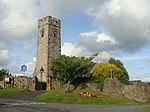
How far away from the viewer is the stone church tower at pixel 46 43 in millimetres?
61406

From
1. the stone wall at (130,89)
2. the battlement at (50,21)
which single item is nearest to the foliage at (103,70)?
the stone wall at (130,89)

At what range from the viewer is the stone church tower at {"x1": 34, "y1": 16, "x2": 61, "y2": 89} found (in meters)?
61.4

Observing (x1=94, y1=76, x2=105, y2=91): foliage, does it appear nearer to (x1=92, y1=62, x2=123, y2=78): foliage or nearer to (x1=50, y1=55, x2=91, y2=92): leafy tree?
(x1=50, y1=55, x2=91, y2=92): leafy tree

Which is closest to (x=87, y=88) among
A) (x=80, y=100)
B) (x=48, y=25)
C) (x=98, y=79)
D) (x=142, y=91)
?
(x=98, y=79)

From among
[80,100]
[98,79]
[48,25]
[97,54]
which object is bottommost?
[80,100]

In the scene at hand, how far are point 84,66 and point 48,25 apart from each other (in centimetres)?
1856

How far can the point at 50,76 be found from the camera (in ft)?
180

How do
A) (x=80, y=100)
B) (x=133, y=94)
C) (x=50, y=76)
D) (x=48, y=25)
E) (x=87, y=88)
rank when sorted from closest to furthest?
1. (x=80, y=100)
2. (x=133, y=94)
3. (x=87, y=88)
4. (x=50, y=76)
5. (x=48, y=25)

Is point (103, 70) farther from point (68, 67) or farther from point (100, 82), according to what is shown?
point (68, 67)

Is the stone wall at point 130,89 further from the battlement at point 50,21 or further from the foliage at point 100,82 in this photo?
the battlement at point 50,21

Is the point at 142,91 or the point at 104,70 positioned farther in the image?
the point at 104,70

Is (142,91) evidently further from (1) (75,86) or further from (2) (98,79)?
(1) (75,86)

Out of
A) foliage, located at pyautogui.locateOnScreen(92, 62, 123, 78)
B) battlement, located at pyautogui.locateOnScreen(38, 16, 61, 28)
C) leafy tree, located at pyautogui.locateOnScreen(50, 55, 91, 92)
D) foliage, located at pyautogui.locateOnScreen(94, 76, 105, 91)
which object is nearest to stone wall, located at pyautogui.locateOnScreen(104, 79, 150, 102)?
foliage, located at pyautogui.locateOnScreen(94, 76, 105, 91)

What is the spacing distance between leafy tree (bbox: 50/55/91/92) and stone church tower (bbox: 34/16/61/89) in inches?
448
